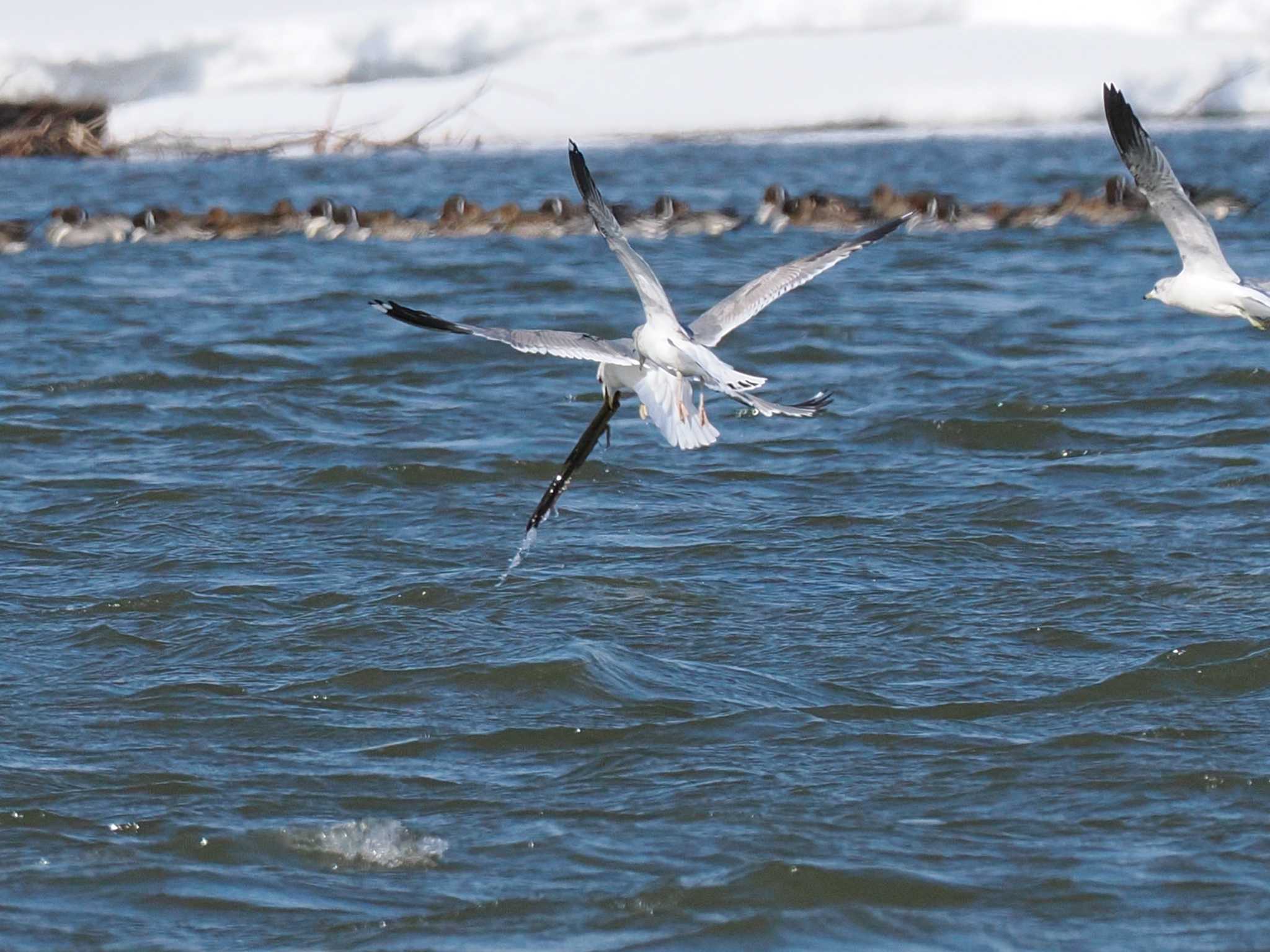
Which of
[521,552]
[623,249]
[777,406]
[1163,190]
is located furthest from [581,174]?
[521,552]

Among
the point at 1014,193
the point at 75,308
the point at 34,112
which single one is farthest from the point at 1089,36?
the point at 75,308

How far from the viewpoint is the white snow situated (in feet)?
105

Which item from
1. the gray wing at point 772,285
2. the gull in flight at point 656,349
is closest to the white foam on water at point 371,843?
the gull in flight at point 656,349

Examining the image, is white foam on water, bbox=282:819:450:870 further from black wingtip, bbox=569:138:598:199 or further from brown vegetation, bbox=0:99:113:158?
brown vegetation, bbox=0:99:113:158

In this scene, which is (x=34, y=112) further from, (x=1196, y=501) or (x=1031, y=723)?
(x=1031, y=723)

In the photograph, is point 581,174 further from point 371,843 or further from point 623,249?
point 371,843

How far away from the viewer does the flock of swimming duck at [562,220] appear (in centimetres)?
1998

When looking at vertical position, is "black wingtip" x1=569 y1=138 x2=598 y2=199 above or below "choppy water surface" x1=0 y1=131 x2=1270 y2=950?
above

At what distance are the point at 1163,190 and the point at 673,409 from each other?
2.11 m

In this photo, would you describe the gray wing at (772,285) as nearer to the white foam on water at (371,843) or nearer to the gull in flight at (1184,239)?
the gull in flight at (1184,239)

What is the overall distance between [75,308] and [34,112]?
19.3m

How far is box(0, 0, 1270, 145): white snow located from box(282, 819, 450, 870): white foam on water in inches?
1078

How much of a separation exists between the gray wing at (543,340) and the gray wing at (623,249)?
16 centimetres

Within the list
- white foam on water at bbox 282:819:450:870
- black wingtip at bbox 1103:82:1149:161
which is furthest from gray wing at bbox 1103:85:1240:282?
white foam on water at bbox 282:819:450:870
